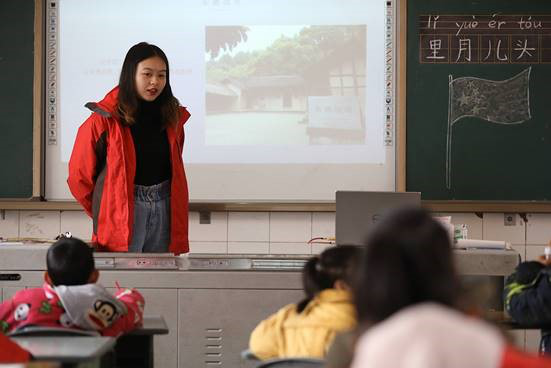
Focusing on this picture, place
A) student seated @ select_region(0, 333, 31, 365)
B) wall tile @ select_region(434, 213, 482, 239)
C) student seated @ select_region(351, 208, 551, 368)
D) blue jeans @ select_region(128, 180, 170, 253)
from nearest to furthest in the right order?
student seated @ select_region(351, 208, 551, 368), student seated @ select_region(0, 333, 31, 365), blue jeans @ select_region(128, 180, 170, 253), wall tile @ select_region(434, 213, 482, 239)

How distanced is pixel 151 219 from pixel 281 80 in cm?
169

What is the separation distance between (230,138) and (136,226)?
1500mm

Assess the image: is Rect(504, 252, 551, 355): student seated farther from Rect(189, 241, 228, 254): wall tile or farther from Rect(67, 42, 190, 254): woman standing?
Rect(189, 241, 228, 254): wall tile

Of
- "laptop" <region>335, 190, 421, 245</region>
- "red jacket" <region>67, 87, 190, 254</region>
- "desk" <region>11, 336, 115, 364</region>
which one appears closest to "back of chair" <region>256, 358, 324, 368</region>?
"desk" <region>11, 336, 115, 364</region>

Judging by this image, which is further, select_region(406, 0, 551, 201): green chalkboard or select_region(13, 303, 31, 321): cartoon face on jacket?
select_region(406, 0, 551, 201): green chalkboard

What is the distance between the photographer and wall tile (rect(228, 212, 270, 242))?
213 inches

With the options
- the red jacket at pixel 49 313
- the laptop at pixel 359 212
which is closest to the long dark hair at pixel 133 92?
the laptop at pixel 359 212

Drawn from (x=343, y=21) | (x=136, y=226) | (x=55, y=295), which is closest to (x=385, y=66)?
(x=343, y=21)

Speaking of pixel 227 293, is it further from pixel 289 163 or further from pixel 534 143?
pixel 534 143

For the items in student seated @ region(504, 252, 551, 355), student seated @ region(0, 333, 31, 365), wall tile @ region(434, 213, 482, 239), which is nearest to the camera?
student seated @ region(0, 333, 31, 365)

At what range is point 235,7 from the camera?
18.0 ft

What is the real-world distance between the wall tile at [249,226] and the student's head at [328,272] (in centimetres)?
286

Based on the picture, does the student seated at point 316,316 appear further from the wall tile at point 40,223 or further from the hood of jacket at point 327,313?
the wall tile at point 40,223

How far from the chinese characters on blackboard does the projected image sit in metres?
0.43
